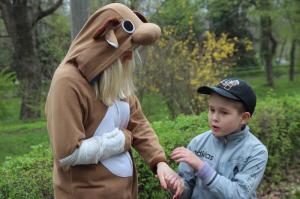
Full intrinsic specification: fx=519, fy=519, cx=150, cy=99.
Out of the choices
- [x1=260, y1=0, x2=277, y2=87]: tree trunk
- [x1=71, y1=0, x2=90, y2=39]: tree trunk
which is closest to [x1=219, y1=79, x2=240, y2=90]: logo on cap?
[x1=71, y1=0, x2=90, y2=39]: tree trunk

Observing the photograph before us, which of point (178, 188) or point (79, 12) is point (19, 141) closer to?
point (79, 12)

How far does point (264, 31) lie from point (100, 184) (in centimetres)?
2164

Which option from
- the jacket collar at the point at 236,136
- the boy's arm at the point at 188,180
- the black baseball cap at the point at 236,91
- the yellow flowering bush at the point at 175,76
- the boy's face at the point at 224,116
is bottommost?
the yellow flowering bush at the point at 175,76

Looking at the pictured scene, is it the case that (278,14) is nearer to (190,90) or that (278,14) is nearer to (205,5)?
(205,5)

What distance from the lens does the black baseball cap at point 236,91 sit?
2465mm

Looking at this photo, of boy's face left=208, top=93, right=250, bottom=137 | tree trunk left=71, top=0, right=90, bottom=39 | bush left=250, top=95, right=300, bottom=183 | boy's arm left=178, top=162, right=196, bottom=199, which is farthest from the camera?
bush left=250, top=95, right=300, bottom=183

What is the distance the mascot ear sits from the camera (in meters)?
2.39

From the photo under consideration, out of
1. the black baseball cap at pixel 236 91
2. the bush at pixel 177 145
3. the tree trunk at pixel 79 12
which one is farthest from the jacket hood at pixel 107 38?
the tree trunk at pixel 79 12

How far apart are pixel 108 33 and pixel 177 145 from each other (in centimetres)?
222

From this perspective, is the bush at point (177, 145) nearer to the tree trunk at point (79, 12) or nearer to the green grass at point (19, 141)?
the tree trunk at point (79, 12)

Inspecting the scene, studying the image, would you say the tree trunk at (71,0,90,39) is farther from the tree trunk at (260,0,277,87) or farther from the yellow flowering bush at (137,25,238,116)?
the tree trunk at (260,0,277,87)

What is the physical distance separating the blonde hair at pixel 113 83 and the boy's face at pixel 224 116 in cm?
44

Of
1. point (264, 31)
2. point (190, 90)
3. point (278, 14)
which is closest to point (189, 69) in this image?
point (190, 90)

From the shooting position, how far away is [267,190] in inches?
227
